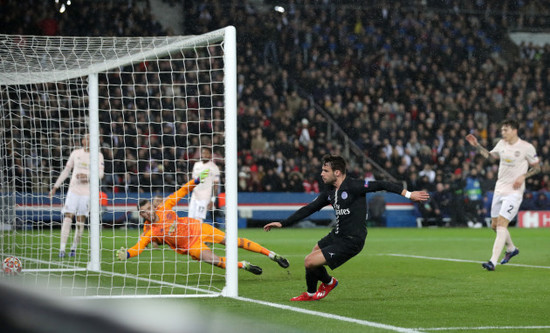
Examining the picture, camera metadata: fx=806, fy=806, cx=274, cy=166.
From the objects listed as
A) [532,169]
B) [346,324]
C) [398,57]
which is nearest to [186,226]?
[346,324]

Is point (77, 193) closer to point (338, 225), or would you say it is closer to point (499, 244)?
point (499, 244)

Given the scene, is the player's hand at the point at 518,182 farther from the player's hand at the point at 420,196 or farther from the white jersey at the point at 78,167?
the white jersey at the point at 78,167

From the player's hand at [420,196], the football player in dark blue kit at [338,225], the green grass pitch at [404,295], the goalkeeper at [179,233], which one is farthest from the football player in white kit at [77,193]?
the player's hand at [420,196]

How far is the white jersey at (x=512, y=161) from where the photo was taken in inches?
437

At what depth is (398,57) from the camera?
32781 millimetres

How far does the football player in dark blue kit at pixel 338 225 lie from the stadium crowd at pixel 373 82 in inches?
606

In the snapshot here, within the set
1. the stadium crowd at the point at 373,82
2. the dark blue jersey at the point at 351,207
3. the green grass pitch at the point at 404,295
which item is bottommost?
the green grass pitch at the point at 404,295

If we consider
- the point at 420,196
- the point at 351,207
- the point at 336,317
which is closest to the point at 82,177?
the point at 351,207

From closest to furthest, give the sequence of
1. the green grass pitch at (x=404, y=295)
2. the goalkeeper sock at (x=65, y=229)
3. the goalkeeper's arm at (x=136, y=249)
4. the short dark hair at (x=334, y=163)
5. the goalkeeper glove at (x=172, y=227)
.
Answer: the green grass pitch at (x=404, y=295) < the short dark hair at (x=334, y=163) < the goalkeeper's arm at (x=136, y=249) < the goalkeeper glove at (x=172, y=227) < the goalkeeper sock at (x=65, y=229)

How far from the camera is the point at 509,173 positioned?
445 inches

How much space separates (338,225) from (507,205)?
4.50m

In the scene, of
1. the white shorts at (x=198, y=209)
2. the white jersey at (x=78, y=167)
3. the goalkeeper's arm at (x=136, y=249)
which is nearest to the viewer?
the goalkeeper's arm at (x=136, y=249)

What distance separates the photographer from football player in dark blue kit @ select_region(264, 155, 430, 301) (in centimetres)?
721

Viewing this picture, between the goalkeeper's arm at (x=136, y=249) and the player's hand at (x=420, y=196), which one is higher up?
the player's hand at (x=420, y=196)
